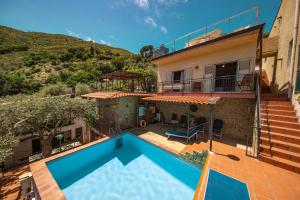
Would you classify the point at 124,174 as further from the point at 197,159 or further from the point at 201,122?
the point at 201,122

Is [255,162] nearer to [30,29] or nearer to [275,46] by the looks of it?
[275,46]

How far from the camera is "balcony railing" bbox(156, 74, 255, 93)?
27.1 ft

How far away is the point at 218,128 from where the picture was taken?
9414 millimetres

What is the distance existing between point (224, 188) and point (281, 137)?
3971 millimetres

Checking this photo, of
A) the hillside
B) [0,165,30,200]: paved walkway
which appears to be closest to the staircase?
[0,165,30,200]: paved walkway

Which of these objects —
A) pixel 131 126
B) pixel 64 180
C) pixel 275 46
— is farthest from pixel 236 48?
pixel 64 180

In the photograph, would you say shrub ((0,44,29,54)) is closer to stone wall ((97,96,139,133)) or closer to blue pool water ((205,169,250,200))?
stone wall ((97,96,139,133))

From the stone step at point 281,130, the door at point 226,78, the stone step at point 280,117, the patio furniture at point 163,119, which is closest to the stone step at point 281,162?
the stone step at point 281,130

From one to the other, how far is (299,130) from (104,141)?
10.3 meters

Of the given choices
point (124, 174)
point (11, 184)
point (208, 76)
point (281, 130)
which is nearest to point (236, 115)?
point (281, 130)

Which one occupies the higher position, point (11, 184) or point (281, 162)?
point (281, 162)

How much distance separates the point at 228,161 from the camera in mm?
5496

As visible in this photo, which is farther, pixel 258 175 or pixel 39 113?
pixel 39 113

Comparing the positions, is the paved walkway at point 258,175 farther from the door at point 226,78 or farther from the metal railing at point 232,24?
the metal railing at point 232,24
